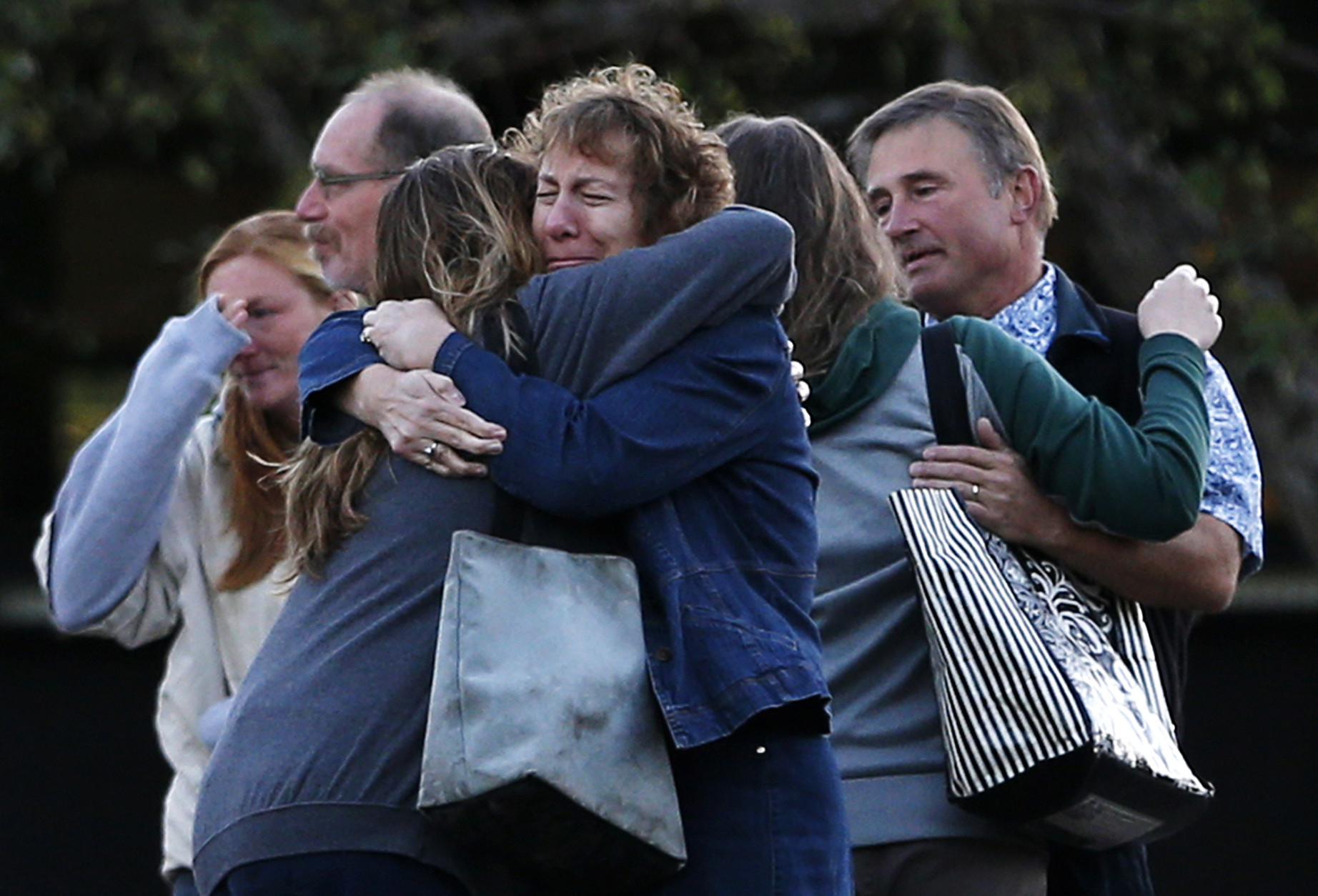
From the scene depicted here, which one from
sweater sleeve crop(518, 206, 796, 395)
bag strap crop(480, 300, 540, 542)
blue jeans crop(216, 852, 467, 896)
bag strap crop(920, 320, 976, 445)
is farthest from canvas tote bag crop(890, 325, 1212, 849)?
blue jeans crop(216, 852, 467, 896)

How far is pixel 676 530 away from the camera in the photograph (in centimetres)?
248

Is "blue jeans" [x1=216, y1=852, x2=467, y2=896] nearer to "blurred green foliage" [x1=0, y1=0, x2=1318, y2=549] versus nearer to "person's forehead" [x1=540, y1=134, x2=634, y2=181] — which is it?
"person's forehead" [x1=540, y1=134, x2=634, y2=181]

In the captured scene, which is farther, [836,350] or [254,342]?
[254,342]

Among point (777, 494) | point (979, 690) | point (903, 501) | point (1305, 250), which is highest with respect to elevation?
point (777, 494)

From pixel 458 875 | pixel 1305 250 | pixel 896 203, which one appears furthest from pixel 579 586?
pixel 1305 250

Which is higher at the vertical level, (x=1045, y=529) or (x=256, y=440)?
(x=1045, y=529)

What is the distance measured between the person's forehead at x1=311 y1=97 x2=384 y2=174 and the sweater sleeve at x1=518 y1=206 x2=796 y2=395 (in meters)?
1.06

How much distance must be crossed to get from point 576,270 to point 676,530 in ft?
1.04

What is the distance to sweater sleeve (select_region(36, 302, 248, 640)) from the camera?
3.30 m

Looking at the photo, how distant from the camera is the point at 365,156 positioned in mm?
3523

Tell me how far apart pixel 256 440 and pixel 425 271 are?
3.46ft

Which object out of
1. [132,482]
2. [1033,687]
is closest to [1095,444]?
[1033,687]

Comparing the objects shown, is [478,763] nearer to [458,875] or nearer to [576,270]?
[458,875]

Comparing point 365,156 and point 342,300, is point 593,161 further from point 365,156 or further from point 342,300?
point 342,300
